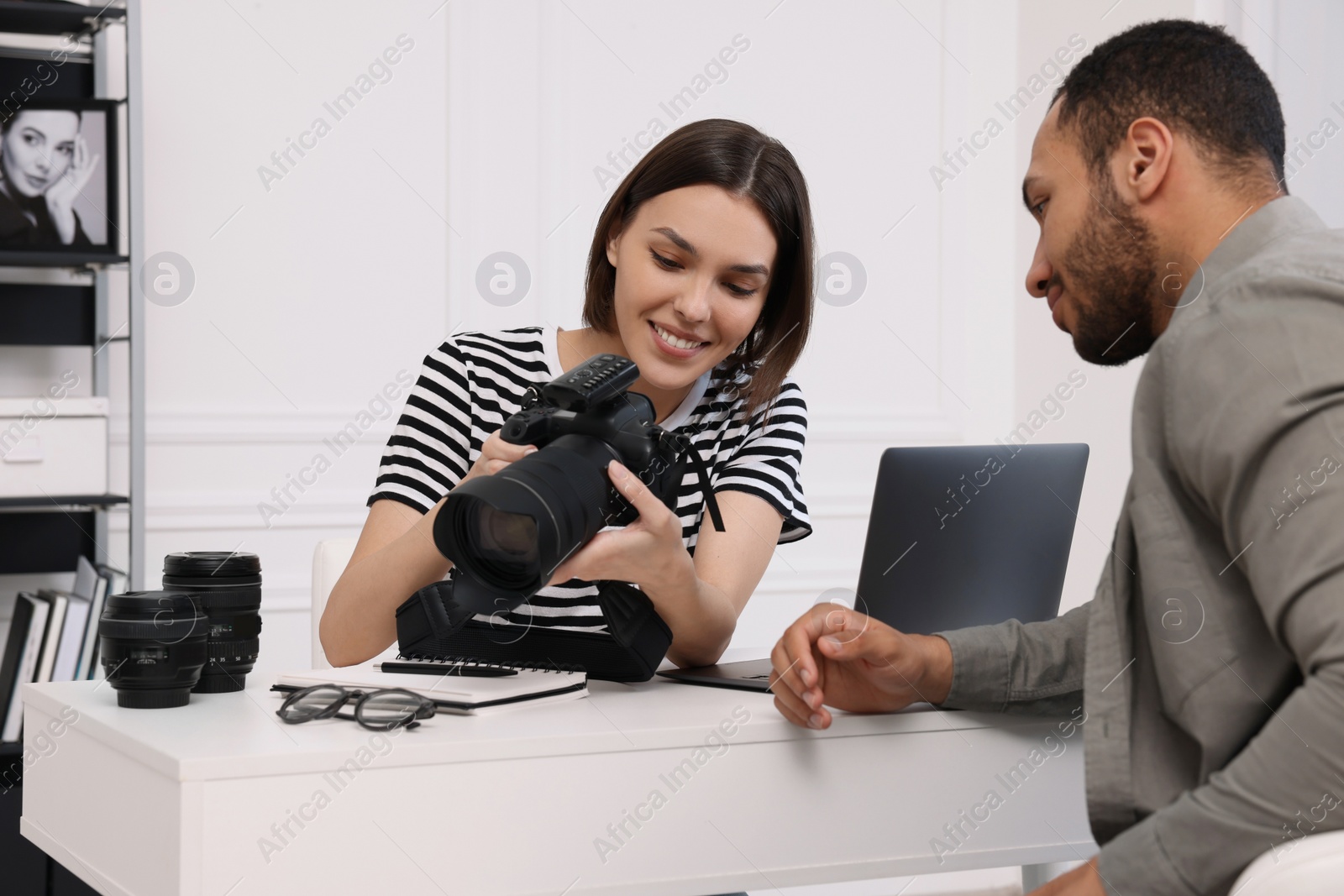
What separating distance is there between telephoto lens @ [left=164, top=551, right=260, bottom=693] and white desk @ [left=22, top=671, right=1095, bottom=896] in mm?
33

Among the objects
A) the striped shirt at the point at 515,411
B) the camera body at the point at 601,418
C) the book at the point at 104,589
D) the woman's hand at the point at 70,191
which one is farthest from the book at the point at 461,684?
the woman's hand at the point at 70,191

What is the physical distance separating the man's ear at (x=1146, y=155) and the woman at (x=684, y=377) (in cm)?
52

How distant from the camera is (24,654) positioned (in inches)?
86.7

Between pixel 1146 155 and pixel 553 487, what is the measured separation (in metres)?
0.51

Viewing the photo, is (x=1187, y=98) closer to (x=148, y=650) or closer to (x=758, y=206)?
(x=758, y=206)

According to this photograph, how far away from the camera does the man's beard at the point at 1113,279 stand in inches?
36.3

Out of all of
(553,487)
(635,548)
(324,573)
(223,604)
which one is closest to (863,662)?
(635,548)

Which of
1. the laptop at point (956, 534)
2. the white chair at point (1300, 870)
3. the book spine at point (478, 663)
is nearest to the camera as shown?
the white chair at point (1300, 870)

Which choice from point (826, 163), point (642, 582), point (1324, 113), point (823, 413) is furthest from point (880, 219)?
point (642, 582)

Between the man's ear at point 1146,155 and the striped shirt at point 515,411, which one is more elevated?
the man's ear at point 1146,155

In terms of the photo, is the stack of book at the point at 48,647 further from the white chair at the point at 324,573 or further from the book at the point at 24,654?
the white chair at the point at 324,573

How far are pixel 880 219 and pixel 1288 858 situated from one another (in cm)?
271

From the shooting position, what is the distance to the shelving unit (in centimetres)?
221

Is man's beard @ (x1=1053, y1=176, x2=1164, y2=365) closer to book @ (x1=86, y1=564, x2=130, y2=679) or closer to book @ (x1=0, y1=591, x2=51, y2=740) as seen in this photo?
book @ (x1=86, y1=564, x2=130, y2=679)
